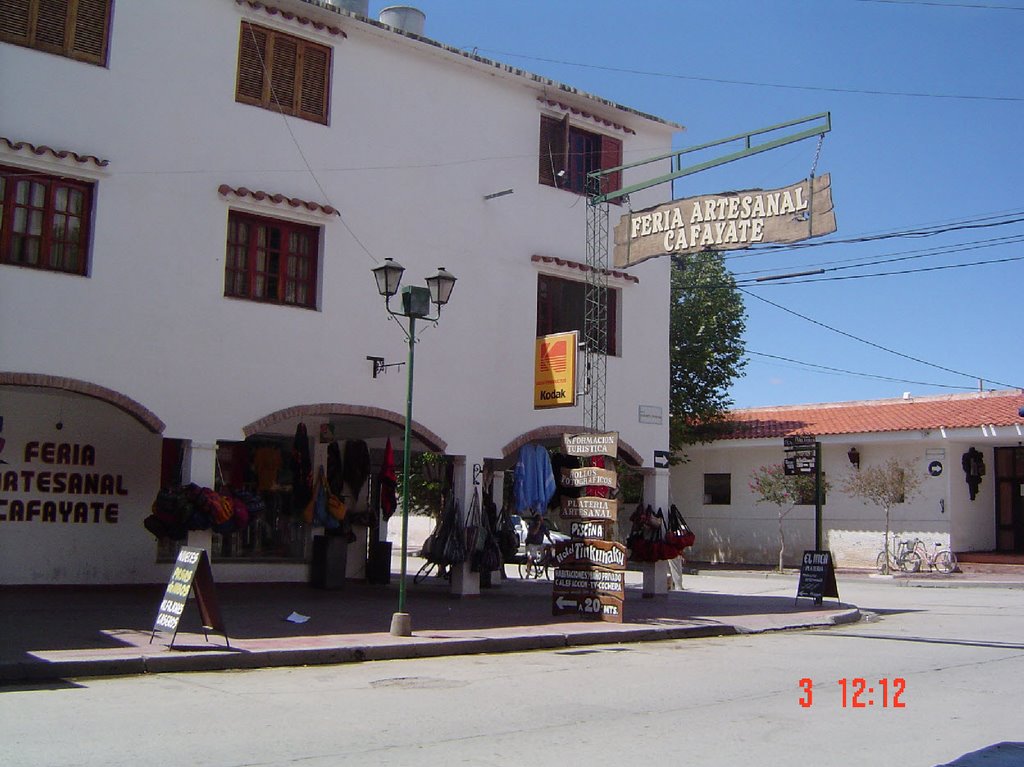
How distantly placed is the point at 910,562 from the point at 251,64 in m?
22.7

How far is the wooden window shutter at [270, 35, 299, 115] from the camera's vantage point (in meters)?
16.4

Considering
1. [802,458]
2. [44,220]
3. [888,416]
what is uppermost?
[44,220]

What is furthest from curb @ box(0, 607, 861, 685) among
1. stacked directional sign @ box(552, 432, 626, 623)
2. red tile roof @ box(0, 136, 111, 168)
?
red tile roof @ box(0, 136, 111, 168)

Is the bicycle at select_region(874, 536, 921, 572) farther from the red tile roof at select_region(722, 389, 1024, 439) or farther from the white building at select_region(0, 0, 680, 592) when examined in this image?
the white building at select_region(0, 0, 680, 592)

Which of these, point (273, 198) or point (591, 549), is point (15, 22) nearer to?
point (273, 198)

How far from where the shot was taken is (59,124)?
1416 cm

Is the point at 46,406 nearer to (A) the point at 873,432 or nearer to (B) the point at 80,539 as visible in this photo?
(B) the point at 80,539

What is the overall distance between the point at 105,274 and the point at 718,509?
2518 cm

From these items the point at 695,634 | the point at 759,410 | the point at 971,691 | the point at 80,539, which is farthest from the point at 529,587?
the point at 759,410

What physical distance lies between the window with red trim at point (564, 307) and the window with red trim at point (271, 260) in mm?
4634

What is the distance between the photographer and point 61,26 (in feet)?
46.9

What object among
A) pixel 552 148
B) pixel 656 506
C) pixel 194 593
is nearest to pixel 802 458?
pixel 656 506

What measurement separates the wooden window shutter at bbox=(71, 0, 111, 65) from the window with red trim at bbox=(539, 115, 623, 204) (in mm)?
7960

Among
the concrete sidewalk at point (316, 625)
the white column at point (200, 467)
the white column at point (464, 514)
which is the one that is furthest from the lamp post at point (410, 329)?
the white column at point (464, 514)
